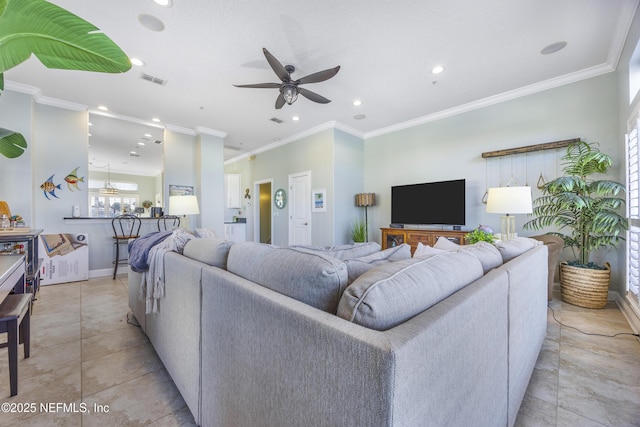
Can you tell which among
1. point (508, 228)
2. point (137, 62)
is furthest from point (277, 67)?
point (508, 228)

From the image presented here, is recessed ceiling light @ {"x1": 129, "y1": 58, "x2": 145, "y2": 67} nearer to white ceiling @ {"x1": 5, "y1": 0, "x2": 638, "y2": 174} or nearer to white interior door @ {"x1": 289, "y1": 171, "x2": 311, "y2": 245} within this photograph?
white ceiling @ {"x1": 5, "y1": 0, "x2": 638, "y2": 174}

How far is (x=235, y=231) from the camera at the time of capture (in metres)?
6.41

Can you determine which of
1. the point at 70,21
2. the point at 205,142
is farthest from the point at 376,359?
the point at 205,142

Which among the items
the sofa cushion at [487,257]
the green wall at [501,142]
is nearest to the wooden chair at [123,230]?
the green wall at [501,142]

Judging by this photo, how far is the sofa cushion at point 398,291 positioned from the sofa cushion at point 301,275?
0.32 ft

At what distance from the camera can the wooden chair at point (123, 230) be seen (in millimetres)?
4207

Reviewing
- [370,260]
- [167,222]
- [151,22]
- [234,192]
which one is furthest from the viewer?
[234,192]

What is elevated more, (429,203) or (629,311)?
(429,203)

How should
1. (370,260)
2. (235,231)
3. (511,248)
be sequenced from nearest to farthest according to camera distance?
(370,260)
(511,248)
(235,231)

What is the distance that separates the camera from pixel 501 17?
2.32 meters

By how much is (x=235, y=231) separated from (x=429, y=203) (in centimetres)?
446

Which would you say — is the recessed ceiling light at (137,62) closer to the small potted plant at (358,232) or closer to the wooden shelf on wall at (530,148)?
the small potted plant at (358,232)

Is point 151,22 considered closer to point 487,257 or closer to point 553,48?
point 487,257

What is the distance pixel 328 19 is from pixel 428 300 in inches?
101
